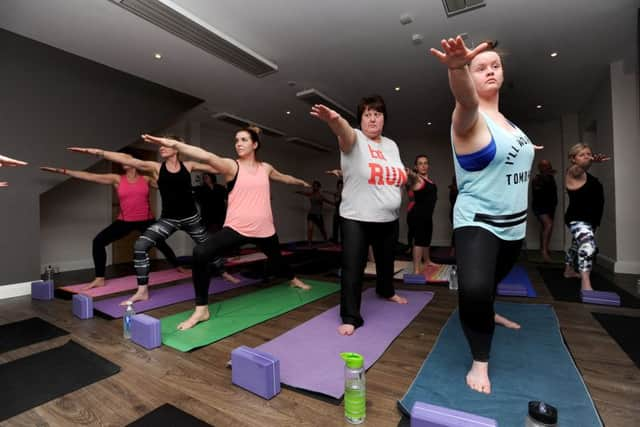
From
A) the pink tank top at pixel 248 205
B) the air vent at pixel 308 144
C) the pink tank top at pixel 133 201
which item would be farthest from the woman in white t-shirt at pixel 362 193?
the air vent at pixel 308 144

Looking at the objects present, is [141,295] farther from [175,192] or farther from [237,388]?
[237,388]

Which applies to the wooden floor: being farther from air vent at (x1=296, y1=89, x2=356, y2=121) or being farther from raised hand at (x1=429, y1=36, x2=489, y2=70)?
air vent at (x1=296, y1=89, x2=356, y2=121)

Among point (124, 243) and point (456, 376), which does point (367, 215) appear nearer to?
point (456, 376)

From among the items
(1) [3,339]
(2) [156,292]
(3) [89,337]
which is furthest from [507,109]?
(1) [3,339]

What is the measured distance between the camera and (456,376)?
1.50m

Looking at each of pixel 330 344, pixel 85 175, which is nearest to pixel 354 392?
pixel 330 344

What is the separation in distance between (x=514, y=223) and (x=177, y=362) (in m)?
1.87

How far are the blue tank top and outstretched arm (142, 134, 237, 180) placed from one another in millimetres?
1645

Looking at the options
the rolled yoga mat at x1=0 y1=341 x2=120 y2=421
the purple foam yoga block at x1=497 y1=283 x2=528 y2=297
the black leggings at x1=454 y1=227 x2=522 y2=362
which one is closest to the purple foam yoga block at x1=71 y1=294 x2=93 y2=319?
the rolled yoga mat at x1=0 y1=341 x2=120 y2=421

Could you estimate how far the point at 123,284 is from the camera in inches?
146

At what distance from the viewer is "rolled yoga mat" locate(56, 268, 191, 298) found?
3337 mm

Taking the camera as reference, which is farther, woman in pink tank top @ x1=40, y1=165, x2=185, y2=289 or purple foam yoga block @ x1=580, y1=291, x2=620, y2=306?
woman in pink tank top @ x1=40, y1=165, x2=185, y2=289

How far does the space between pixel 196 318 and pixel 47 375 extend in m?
0.86

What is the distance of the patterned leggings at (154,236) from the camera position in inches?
114
